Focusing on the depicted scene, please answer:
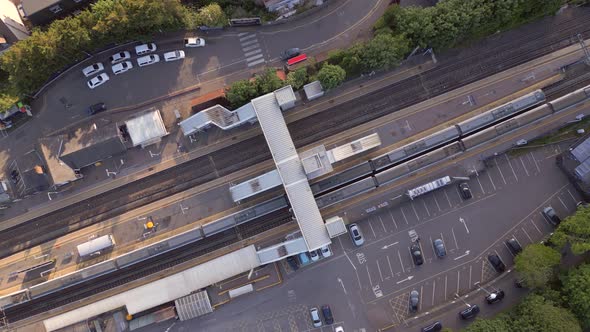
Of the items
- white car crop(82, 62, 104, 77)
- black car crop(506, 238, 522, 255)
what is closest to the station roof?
white car crop(82, 62, 104, 77)

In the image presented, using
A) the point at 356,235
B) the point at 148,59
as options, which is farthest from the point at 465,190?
the point at 148,59

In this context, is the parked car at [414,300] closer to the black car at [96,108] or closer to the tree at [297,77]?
the tree at [297,77]

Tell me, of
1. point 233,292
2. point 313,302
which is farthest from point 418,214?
point 233,292

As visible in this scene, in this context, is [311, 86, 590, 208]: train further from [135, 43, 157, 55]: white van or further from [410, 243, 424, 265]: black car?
[135, 43, 157, 55]: white van

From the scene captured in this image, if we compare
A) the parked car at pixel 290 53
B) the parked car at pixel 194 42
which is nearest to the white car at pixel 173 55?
the parked car at pixel 194 42

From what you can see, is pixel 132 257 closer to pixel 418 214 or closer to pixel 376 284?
pixel 376 284

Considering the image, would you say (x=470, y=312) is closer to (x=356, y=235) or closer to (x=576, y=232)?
(x=576, y=232)
